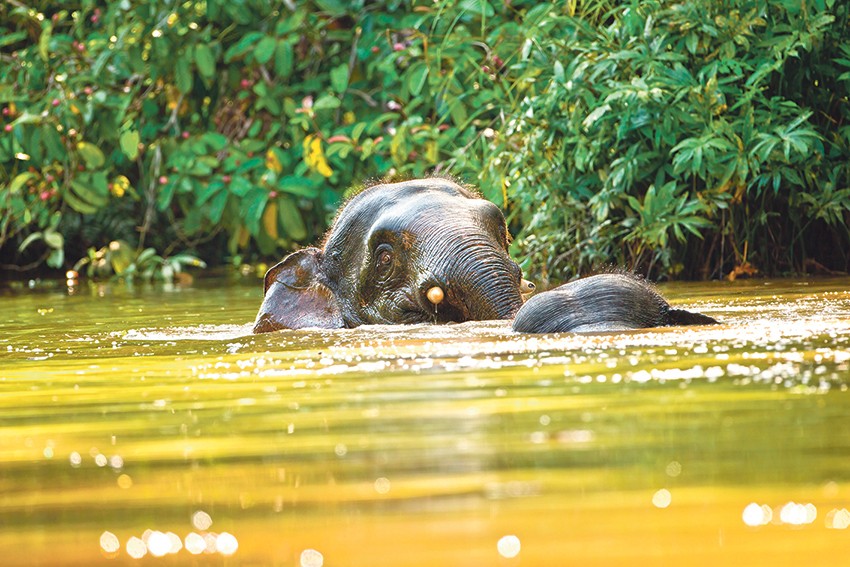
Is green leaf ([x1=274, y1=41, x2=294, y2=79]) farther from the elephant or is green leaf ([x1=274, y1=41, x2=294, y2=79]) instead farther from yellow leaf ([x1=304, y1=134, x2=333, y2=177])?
the elephant

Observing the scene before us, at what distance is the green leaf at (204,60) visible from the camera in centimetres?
1602

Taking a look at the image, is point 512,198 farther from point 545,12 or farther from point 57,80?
point 57,80

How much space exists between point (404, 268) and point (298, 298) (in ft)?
2.13

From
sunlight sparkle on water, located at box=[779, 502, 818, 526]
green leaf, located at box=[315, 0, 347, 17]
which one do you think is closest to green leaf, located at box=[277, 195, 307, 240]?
green leaf, located at box=[315, 0, 347, 17]

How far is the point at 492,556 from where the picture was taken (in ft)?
6.97

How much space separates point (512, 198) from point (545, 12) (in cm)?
134

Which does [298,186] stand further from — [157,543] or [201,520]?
[157,543]

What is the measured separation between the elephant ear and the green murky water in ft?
6.73

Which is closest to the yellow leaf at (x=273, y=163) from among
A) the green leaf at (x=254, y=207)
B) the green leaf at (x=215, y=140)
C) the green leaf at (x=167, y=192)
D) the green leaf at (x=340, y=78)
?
the green leaf at (x=254, y=207)

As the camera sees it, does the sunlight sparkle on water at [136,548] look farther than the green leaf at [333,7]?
No

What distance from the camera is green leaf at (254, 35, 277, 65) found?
609 inches

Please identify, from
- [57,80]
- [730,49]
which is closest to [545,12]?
[730,49]

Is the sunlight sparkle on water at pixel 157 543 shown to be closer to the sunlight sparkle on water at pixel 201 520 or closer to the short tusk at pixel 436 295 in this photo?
the sunlight sparkle on water at pixel 201 520

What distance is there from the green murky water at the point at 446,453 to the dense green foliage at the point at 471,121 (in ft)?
14.4
